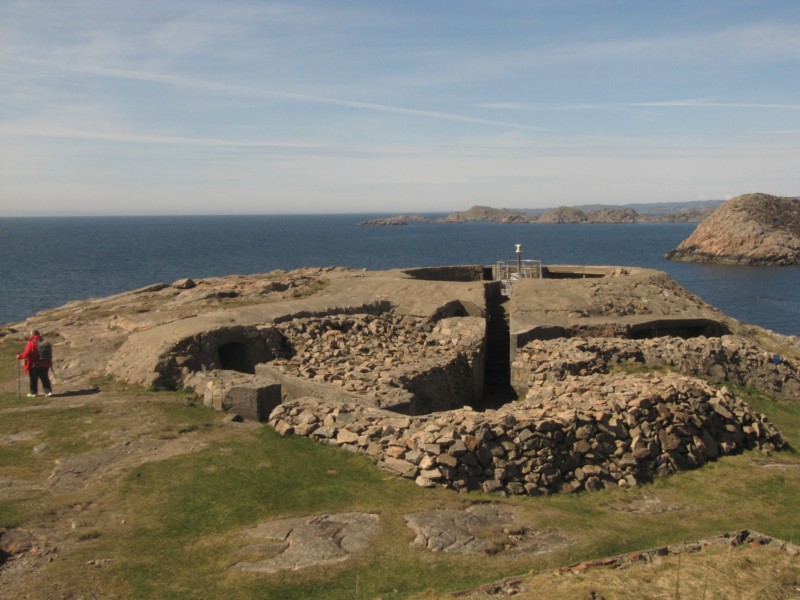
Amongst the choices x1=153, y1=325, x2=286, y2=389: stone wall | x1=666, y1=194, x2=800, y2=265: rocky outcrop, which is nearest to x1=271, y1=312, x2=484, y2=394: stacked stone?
x1=153, y1=325, x2=286, y2=389: stone wall

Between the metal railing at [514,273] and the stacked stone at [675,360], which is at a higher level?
the metal railing at [514,273]

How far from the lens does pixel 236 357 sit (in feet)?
65.6

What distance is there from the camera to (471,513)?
10.4 meters

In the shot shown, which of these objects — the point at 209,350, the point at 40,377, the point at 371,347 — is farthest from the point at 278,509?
the point at 371,347

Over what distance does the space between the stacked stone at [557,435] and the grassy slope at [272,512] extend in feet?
1.16

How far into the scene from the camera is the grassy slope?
8281mm

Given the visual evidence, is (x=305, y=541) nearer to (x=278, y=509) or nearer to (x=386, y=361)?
(x=278, y=509)

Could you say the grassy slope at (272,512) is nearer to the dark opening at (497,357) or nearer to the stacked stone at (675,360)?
the stacked stone at (675,360)

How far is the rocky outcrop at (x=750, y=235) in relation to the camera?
101 m

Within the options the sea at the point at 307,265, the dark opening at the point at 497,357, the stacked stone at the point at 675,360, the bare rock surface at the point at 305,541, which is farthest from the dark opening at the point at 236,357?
the sea at the point at 307,265

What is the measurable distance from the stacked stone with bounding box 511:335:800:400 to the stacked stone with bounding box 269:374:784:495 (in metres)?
4.32

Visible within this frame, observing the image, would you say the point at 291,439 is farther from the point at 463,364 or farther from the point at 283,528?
the point at 463,364

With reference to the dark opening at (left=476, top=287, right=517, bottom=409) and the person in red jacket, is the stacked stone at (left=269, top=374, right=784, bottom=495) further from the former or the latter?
the dark opening at (left=476, top=287, right=517, bottom=409)

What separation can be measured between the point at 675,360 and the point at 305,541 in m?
13.7
